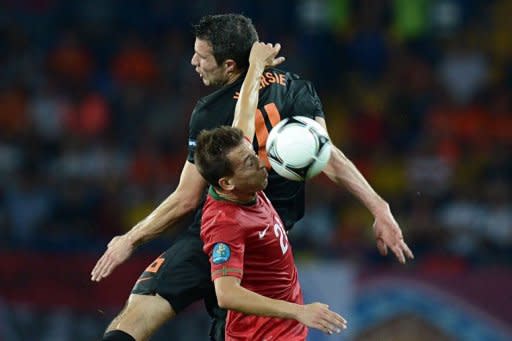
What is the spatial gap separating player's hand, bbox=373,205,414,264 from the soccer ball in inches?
24.5

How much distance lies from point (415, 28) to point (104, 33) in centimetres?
391

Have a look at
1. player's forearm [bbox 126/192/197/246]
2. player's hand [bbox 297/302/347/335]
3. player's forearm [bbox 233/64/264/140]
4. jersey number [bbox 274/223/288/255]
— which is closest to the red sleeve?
jersey number [bbox 274/223/288/255]

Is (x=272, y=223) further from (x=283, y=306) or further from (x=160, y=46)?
(x=160, y=46)

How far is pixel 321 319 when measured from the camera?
16.9 feet

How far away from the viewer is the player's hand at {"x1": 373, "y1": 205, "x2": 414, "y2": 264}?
638 cm

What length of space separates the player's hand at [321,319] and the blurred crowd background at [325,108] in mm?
5715

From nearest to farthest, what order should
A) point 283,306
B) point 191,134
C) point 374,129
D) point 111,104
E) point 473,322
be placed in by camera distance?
point 283,306, point 191,134, point 473,322, point 374,129, point 111,104

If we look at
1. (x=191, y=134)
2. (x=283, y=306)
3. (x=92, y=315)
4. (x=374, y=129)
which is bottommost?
(x=92, y=315)

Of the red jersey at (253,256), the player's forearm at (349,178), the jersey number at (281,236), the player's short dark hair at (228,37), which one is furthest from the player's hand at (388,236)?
the player's short dark hair at (228,37)

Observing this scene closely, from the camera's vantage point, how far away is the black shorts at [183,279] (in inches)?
254

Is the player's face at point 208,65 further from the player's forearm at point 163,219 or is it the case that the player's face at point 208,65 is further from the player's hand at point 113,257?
the player's hand at point 113,257

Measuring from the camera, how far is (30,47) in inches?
567

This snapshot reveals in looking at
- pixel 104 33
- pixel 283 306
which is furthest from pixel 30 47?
pixel 283 306

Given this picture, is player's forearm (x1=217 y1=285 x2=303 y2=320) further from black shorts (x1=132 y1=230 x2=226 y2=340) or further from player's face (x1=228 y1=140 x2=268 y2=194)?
black shorts (x1=132 y1=230 x2=226 y2=340)
